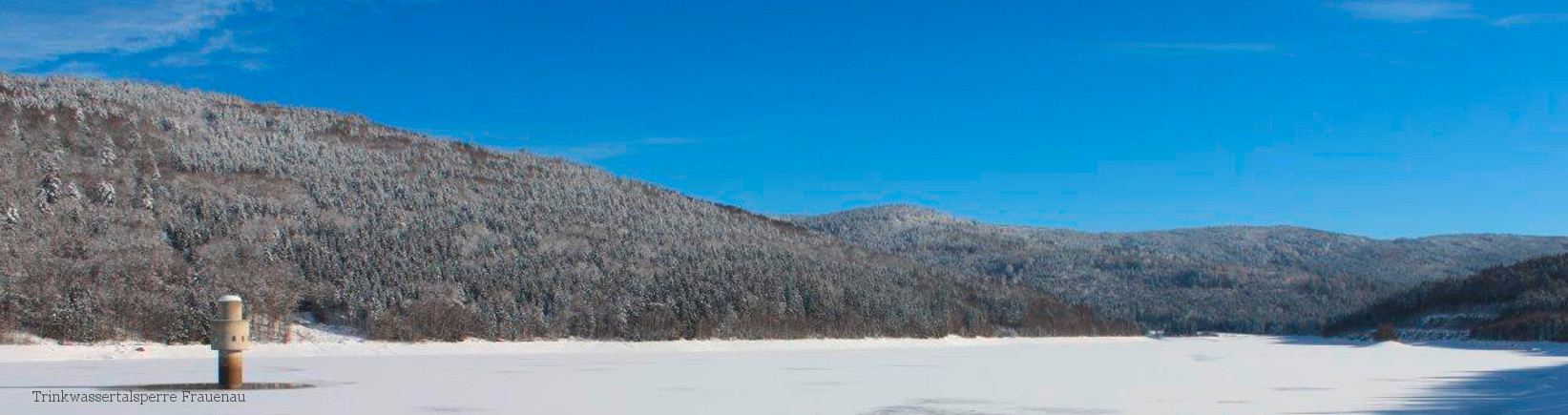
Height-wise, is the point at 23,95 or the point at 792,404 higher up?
the point at 23,95

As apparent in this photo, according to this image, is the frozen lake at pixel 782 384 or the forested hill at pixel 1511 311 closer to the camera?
the frozen lake at pixel 782 384

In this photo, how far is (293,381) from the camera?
41.8 m

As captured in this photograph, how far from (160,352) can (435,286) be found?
37.3 m

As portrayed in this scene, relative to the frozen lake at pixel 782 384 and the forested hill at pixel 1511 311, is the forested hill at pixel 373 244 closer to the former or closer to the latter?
the frozen lake at pixel 782 384

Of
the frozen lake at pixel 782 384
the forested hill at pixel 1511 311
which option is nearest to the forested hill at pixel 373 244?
the frozen lake at pixel 782 384

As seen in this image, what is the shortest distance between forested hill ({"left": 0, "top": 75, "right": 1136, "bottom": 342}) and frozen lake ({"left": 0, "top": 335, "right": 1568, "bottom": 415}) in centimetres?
1816

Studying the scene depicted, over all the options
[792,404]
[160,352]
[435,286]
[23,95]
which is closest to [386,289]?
[435,286]

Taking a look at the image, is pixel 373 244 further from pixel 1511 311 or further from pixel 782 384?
pixel 1511 311

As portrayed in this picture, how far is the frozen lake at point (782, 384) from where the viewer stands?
34219 mm

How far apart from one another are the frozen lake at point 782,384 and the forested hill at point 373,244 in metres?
18.2

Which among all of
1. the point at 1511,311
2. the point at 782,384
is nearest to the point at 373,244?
the point at 782,384

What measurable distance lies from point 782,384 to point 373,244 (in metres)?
74.2

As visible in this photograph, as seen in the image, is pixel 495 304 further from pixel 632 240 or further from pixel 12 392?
pixel 12 392

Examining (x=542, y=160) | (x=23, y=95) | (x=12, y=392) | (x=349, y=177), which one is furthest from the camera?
(x=542, y=160)
